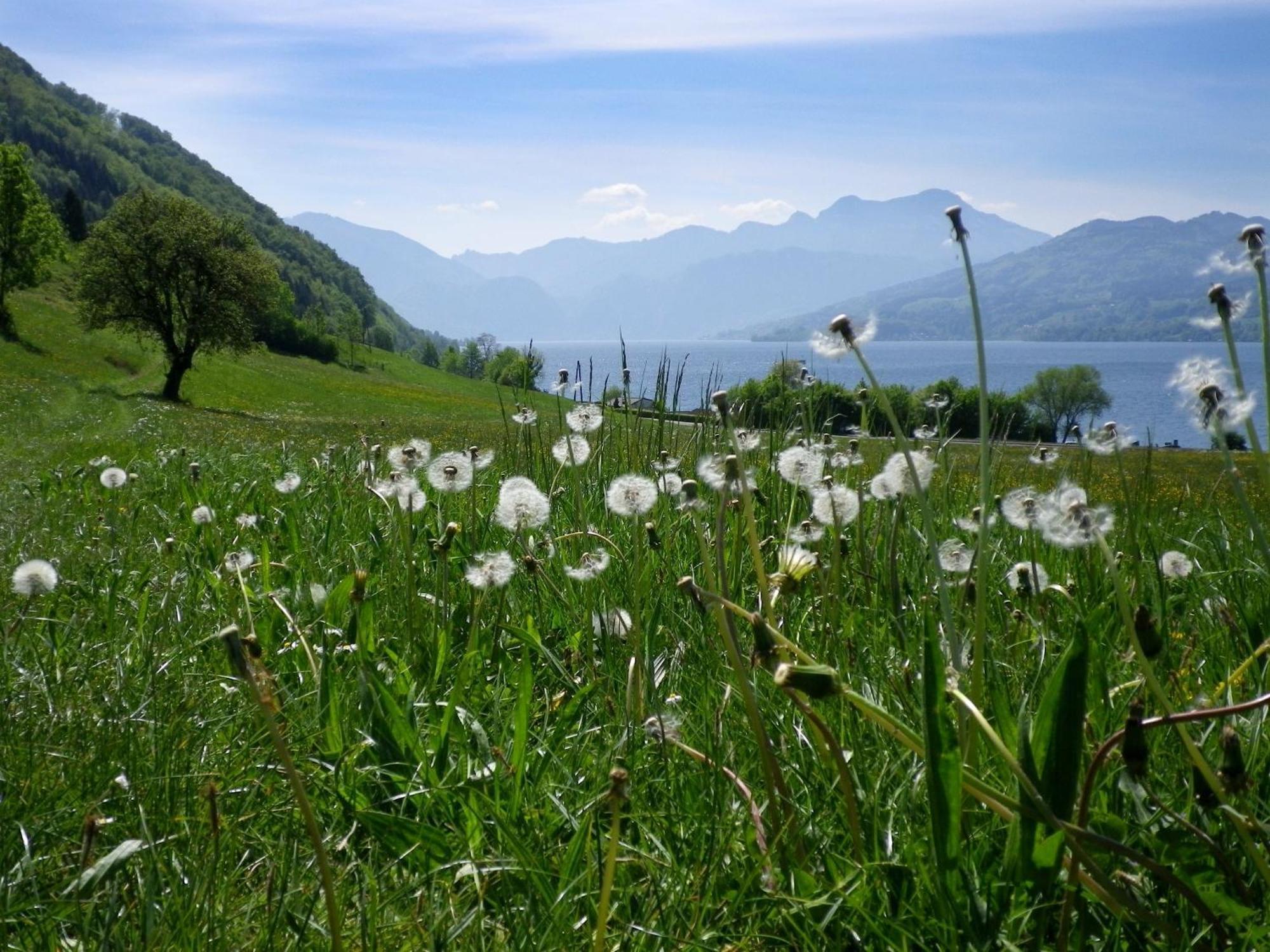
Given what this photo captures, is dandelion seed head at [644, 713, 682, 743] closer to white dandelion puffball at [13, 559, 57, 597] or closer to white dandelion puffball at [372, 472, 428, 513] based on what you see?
white dandelion puffball at [372, 472, 428, 513]

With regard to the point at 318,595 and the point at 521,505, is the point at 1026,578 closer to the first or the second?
the point at 521,505

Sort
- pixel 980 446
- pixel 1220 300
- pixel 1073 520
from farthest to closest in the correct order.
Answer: pixel 980 446
pixel 1073 520
pixel 1220 300

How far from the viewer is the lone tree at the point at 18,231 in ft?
167

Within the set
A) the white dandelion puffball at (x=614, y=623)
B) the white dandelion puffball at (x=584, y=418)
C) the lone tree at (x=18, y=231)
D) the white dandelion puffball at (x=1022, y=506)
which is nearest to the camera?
the white dandelion puffball at (x=1022, y=506)

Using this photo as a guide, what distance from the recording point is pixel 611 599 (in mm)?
2859

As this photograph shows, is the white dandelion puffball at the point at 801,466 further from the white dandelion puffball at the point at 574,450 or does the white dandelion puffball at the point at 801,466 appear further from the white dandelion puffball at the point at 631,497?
the white dandelion puffball at the point at 574,450

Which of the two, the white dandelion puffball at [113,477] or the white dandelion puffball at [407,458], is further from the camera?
the white dandelion puffball at [113,477]

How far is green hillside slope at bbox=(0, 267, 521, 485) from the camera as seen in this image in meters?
12.5

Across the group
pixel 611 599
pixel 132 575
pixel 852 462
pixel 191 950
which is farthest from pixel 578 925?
pixel 132 575

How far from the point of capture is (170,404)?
35.6m

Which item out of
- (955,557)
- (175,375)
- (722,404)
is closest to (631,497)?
→ (722,404)

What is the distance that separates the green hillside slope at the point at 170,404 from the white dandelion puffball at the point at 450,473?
3.46 m

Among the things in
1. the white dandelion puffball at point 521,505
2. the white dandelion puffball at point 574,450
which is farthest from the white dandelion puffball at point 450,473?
the white dandelion puffball at point 574,450

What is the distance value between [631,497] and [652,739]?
0.60 meters
